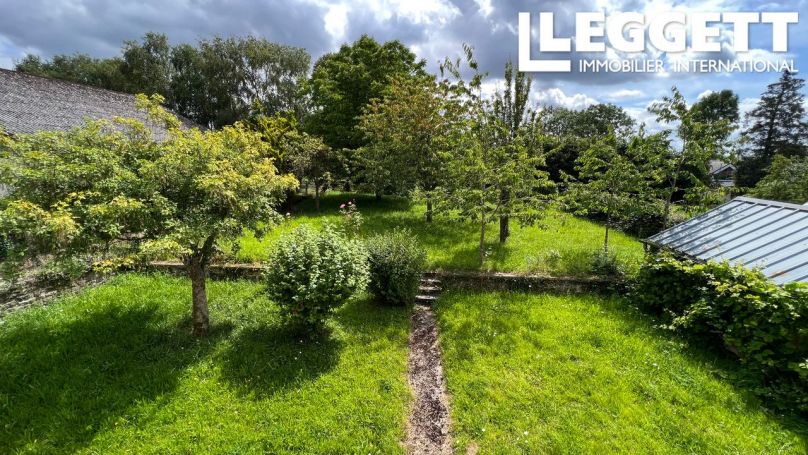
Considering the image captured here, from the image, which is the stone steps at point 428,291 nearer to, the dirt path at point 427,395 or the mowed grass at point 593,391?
the dirt path at point 427,395

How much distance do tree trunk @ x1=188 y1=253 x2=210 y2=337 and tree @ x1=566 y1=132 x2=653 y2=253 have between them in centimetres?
935


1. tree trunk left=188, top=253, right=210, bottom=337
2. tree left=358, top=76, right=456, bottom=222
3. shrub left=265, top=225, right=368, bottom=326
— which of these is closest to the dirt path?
shrub left=265, top=225, right=368, bottom=326

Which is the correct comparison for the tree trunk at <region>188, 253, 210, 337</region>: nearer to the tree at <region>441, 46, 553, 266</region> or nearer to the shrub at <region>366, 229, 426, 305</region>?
the shrub at <region>366, 229, 426, 305</region>

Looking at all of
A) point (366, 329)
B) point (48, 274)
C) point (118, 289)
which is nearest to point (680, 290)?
point (366, 329)

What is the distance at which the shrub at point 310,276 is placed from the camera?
6094 millimetres

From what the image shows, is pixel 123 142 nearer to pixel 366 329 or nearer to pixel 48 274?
pixel 48 274

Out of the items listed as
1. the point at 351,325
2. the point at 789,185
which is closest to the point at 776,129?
the point at 789,185

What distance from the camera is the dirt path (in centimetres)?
453

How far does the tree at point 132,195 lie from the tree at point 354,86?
12374 millimetres

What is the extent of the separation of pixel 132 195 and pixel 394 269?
4.87 metres

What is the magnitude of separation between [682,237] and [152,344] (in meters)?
11.4

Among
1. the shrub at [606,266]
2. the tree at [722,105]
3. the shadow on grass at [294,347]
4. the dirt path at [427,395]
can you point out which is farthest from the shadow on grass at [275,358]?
the tree at [722,105]

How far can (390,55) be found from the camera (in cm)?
1980

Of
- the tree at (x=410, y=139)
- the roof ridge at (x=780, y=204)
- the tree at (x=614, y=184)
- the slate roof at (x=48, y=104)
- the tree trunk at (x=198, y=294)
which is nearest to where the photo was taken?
the tree trunk at (x=198, y=294)
